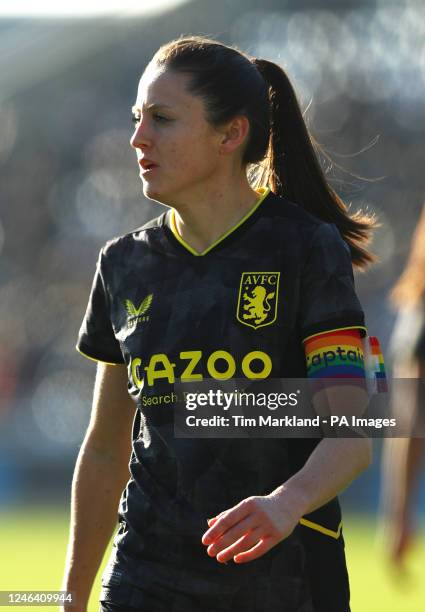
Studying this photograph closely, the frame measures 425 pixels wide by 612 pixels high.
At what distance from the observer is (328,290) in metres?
3.11

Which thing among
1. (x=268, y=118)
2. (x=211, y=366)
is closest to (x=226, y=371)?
(x=211, y=366)

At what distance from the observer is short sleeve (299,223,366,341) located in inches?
121

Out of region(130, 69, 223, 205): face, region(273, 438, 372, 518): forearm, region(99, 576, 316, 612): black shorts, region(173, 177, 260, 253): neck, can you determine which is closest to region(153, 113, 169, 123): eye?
region(130, 69, 223, 205): face

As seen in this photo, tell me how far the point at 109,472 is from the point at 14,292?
67.4 ft

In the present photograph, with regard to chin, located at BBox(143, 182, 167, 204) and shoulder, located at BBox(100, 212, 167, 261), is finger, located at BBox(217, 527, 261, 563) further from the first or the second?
shoulder, located at BBox(100, 212, 167, 261)

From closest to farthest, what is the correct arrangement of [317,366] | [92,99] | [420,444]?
[317,366] < [420,444] < [92,99]

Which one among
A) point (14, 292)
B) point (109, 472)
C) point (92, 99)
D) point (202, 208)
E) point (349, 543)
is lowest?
point (109, 472)

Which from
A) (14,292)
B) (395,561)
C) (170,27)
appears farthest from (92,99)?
(395,561)

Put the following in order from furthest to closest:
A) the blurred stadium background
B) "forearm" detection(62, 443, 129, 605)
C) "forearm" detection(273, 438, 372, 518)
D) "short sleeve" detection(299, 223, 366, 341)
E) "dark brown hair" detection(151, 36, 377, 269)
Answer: the blurred stadium background → "forearm" detection(62, 443, 129, 605) → "dark brown hair" detection(151, 36, 377, 269) → "short sleeve" detection(299, 223, 366, 341) → "forearm" detection(273, 438, 372, 518)

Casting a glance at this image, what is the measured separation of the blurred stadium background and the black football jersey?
13.2m

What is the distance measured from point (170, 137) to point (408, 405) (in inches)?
60.7

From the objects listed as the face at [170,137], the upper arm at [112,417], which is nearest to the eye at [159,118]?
the face at [170,137]

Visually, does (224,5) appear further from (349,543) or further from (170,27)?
(349,543)

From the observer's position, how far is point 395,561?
4.64m
